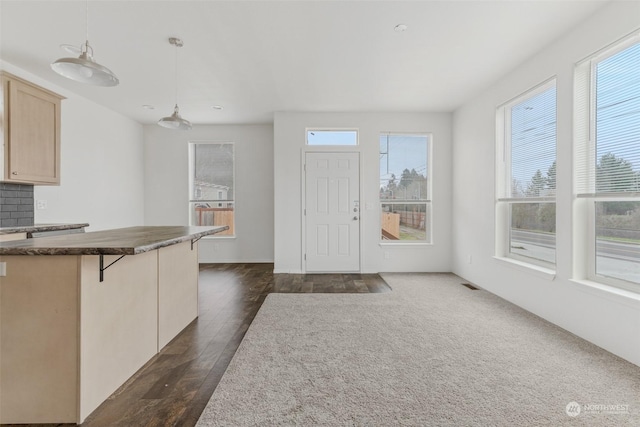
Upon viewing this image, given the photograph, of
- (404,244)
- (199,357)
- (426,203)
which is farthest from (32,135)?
(426,203)

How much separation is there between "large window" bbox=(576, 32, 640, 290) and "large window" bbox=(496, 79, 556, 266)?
0.39 meters

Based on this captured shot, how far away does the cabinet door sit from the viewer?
328 cm

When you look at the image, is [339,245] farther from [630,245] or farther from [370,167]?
[630,245]

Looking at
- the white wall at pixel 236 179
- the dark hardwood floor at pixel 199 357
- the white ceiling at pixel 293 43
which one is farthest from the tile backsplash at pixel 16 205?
the white wall at pixel 236 179

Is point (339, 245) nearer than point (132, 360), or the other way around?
point (132, 360)

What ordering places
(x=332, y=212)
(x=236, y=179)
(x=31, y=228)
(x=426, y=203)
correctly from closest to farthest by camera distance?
1. (x=31, y=228)
2. (x=332, y=212)
3. (x=426, y=203)
4. (x=236, y=179)

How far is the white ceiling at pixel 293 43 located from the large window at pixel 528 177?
0.51 m

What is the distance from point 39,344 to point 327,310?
7.88ft

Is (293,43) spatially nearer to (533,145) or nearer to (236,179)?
(533,145)

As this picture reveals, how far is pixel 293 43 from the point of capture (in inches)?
122

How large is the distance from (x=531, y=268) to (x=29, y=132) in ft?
18.3

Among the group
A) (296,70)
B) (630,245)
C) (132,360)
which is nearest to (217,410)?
(132,360)

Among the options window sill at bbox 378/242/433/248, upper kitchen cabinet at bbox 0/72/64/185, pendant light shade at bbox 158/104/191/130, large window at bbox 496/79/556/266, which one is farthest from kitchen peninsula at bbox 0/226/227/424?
window sill at bbox 378/242/433/248

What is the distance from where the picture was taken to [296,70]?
3740 mm
